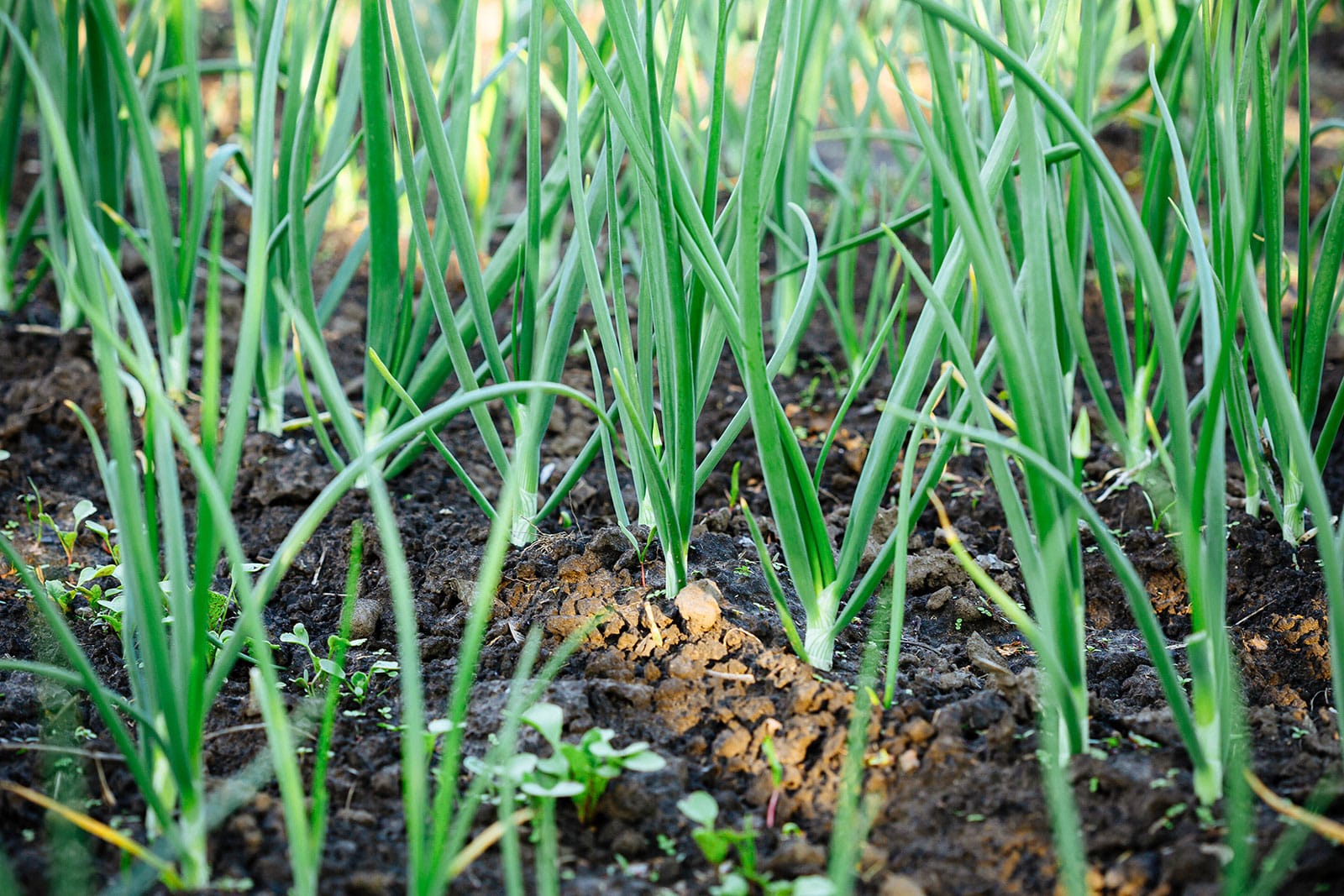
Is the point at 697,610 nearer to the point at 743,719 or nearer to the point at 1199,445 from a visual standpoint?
the point at 743,719

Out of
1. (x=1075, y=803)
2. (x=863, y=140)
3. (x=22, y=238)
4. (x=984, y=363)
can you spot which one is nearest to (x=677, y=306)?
(x=984, y=363)

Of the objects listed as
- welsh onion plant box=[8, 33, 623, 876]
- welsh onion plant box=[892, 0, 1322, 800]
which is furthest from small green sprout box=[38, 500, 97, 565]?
welsh onion plant box=[892, 0, 1322, 800]

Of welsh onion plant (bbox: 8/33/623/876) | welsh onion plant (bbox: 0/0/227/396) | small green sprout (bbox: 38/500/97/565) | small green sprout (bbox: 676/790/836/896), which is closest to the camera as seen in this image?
welsh onion plant (bbox: 8/33/623/876)

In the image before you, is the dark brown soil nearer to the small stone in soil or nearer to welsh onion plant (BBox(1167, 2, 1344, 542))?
the small stone in soil

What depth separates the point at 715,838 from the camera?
0.81 meters

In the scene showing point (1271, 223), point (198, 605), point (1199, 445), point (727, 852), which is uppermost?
point (1271, 223)

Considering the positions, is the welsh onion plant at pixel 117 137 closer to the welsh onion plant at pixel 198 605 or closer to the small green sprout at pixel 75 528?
the small green sprout at pixel 75 528

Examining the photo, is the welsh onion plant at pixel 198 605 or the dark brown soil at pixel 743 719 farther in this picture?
the dark brown soil at pixel 743 719

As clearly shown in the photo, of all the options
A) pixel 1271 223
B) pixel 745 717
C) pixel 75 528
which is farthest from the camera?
pixel 75 528

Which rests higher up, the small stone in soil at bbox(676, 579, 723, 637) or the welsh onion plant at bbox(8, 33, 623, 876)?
the welsh onion plant at bbox(8, 33, 623, 876)

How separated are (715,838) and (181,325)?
1211 mm

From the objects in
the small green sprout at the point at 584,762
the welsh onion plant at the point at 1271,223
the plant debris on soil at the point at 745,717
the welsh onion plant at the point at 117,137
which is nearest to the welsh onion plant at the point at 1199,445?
the plant debris on soil at the point at 745,717

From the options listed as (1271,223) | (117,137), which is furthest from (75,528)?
(1271,223)

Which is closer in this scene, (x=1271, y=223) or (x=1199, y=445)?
(x=1199, y=445)
